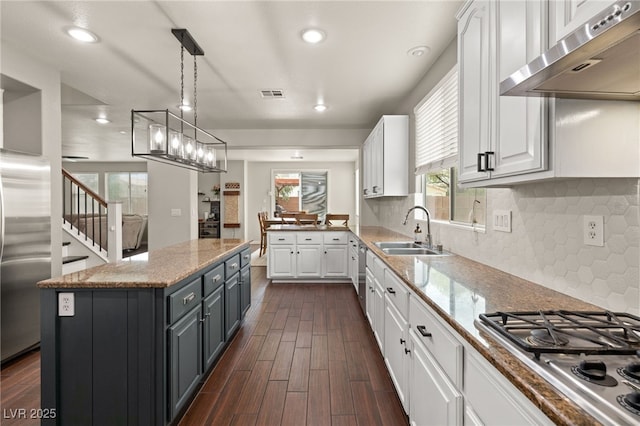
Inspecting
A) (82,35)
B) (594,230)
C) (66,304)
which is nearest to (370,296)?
(594,230)

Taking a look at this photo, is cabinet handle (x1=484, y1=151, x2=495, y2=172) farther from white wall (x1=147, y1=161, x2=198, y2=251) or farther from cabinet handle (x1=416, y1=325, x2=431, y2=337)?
white wall (x1=147, y1=161, x2=198, y2=251)

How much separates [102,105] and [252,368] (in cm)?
402

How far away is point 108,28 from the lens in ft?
8.20

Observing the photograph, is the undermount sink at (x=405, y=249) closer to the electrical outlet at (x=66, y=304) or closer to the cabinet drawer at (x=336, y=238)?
the cabinet drawer at (x=336, y=238)

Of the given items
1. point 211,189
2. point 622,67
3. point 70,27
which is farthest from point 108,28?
point 211,189

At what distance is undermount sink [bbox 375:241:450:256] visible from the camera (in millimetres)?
2768

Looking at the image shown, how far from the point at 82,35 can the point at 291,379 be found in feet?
10.2

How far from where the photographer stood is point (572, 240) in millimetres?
1390

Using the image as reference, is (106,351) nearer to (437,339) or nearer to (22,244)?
(437,339)

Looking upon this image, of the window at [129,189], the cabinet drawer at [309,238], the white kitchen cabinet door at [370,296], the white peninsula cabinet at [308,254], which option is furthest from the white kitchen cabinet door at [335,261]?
the window at [129,189]

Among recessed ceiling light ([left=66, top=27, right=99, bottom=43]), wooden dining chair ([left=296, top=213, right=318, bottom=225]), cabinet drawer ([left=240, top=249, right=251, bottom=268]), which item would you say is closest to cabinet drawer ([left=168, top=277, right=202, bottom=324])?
cabinet drawer ([left=240, top=249, right=251, bottom=268])

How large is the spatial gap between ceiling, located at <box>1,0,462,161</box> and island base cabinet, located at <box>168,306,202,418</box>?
6.82 feet

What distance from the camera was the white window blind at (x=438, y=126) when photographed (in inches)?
105

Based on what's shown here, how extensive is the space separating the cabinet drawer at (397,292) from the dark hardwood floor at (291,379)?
677 mm
